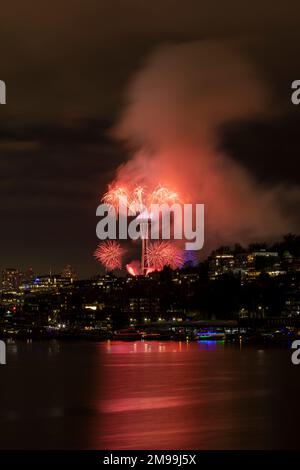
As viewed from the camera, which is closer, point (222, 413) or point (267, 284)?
point (222, 413)

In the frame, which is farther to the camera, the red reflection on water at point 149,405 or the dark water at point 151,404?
the dark water at point 151,404

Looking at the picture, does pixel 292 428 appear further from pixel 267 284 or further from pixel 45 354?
pixel 267 284

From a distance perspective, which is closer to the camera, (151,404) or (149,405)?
(149,405)

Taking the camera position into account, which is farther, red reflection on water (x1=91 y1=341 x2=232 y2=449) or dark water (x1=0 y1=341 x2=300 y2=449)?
dark water (x1=0 y1=341 x2=300 y2=449)

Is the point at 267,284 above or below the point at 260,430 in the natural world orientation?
above
